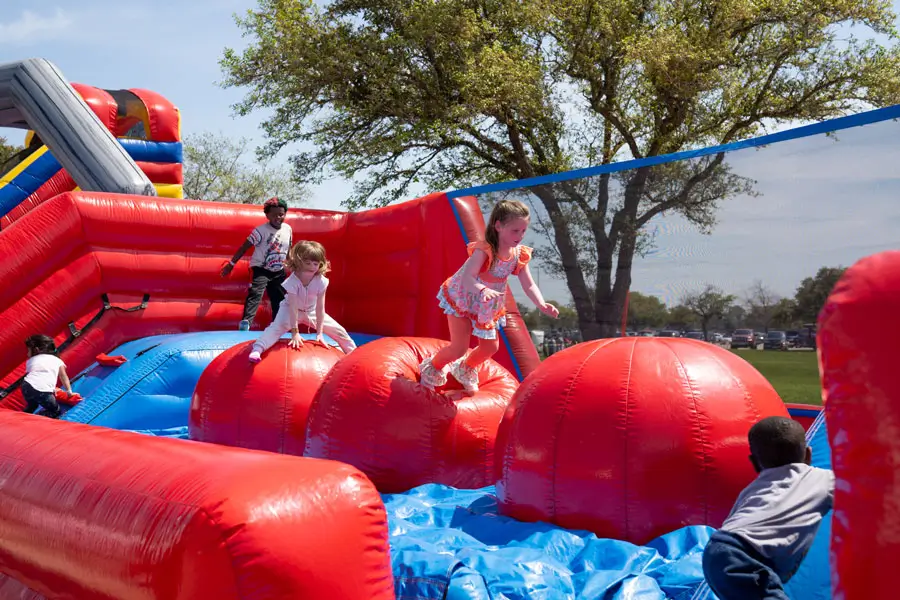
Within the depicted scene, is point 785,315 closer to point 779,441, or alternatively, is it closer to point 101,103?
point 779,441

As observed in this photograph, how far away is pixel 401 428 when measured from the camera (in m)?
4.44

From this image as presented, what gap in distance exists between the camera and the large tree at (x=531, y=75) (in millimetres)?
15547

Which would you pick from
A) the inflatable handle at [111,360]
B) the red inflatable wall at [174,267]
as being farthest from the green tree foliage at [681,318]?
the inflatable handle at [111,360]

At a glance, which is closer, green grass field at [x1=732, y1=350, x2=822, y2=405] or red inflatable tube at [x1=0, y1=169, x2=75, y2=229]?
green grass field at [x1=732, y1=350, x2=822, y2=405]

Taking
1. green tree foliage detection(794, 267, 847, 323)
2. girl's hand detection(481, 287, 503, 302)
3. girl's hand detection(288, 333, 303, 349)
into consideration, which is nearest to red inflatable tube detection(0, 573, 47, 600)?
girl's hand detection(481, 287, 503, 302)

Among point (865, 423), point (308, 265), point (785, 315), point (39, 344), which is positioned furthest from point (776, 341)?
point (39, 344)

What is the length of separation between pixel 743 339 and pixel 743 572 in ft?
7.73

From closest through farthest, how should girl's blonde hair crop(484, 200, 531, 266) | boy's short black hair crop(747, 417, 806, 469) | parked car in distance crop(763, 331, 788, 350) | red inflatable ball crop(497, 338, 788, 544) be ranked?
boy's short black hair crop(747, 417, 806, 469), red inflatable ball crop(497, 338, 788, 544), parked car in distance crop(763, 331, 788, 350), girl's blonde hair crop(484, 200, 531, 266)

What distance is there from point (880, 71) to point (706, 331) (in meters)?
12.8

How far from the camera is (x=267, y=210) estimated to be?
748 cm

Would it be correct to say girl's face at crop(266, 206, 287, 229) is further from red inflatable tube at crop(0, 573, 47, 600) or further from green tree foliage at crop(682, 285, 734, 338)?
red inflatable tube at crop(0, 573, 47, 600)

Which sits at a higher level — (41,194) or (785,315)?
(41,194)

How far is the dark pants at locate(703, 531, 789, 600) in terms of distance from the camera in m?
2.22

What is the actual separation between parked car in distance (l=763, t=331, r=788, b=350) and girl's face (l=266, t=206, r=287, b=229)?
4.45 m
